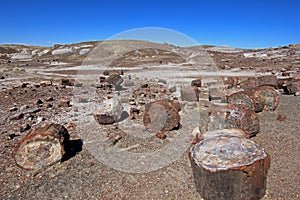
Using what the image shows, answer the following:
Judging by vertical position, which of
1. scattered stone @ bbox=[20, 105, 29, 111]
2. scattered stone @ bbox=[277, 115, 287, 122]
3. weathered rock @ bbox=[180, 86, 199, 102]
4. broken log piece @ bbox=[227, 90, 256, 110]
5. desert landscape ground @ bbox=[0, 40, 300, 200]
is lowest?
desert landscape ground @ bbox=[0, 40, 300, 200]

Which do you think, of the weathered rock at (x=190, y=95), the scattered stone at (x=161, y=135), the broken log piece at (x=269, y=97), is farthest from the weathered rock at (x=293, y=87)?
the scattered stone at (x=161, y=135)

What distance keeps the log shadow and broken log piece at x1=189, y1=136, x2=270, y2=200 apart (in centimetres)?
246

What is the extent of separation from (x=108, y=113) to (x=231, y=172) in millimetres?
4003

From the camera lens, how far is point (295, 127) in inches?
236

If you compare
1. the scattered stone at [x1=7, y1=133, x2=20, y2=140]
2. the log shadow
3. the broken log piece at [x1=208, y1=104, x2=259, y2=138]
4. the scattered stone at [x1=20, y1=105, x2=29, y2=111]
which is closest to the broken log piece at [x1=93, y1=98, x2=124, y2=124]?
the log shadow

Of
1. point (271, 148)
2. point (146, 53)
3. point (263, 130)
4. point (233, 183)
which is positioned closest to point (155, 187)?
point (233, 183)

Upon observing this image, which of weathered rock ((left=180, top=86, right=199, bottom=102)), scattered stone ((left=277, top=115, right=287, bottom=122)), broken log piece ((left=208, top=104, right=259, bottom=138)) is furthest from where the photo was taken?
weathered rock ((left=180, top=86, right=199, bottom=102))

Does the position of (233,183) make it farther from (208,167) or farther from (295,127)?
(295,127)

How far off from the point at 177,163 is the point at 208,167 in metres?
1.37

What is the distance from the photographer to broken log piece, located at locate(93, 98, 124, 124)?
20.8 ft

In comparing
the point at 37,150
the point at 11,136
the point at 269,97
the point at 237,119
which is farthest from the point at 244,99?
the point at 11,136

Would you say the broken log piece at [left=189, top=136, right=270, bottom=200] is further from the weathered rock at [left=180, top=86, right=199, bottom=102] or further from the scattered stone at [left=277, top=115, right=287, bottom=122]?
the weathered rock at [left=180, top=86, right=199, bottom=102]

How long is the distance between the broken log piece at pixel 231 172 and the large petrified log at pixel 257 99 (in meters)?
3.83

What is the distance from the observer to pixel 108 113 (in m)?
6.34
